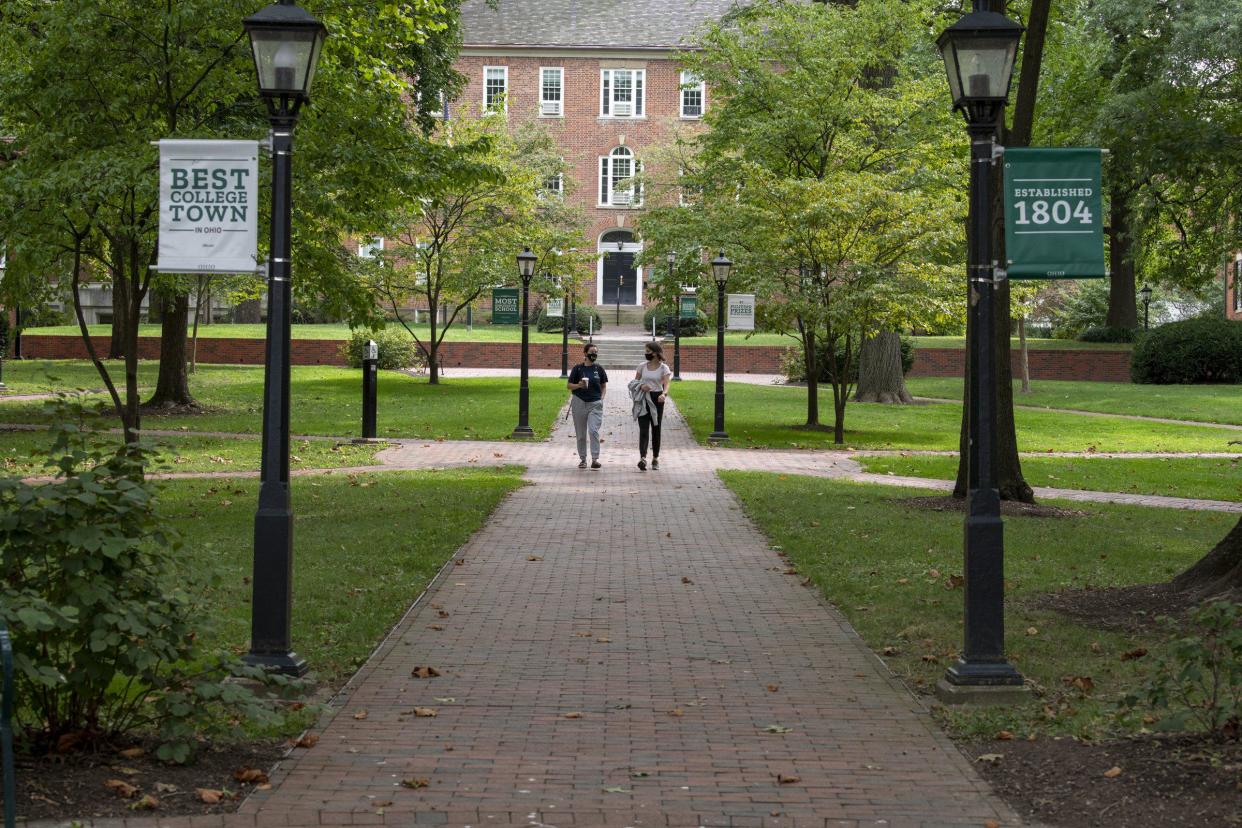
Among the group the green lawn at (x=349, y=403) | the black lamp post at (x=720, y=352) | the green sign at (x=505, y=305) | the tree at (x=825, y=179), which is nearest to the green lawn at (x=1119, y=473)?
the black lamp post at (x=720, y=352)

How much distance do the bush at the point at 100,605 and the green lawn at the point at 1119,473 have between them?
44.5 ft

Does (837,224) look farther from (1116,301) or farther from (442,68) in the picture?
(1116,301)

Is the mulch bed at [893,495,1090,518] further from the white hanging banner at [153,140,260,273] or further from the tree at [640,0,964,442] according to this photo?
the white hanging banner at [153,140,260,273]

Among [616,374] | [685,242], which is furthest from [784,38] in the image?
[616,374]

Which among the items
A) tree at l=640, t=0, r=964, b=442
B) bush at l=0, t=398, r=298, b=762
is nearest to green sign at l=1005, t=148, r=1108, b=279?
bush at l=0, t=398, r=298, b=762

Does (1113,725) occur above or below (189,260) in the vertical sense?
below

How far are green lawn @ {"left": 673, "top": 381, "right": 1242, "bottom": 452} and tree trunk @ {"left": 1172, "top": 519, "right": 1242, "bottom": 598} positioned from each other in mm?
14325

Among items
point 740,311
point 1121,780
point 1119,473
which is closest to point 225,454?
point 740,311

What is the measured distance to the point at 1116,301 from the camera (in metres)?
49.1

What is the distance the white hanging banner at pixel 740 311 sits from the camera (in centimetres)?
2559

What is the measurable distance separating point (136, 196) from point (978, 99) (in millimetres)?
7197

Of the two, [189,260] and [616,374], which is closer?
[189,260]

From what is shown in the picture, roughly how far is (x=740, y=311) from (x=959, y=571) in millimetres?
15348

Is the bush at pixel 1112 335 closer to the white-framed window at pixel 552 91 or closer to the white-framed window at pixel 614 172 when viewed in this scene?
the white-framed window at pixel 614 172
